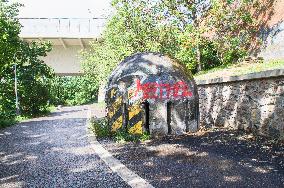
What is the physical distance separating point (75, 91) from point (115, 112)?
37510 mm

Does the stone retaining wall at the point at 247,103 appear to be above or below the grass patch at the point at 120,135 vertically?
above

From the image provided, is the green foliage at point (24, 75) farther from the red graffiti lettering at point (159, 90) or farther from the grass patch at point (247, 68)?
the red graffiti lettering at point (159, 90)

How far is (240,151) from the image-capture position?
670cm

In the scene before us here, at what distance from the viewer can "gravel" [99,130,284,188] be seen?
486cm

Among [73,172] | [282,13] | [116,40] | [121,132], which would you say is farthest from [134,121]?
[116,40]

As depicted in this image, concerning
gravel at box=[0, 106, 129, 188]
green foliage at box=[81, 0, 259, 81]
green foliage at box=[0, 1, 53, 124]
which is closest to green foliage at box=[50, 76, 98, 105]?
green foliage at box=[0, 1, 53, 124]

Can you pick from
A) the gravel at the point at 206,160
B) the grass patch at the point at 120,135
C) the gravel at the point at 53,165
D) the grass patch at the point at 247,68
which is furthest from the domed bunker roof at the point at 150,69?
the grass patch at the point at 247,68

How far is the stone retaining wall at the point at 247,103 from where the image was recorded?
7480 millimetres

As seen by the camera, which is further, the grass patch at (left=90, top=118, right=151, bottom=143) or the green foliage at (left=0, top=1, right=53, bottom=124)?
the green foliage at (left=0, top=1, right=53, bottom=124)

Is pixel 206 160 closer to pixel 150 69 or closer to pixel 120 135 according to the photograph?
pixel 120 135

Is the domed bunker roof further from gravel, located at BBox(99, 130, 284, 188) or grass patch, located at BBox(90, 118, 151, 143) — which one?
gravel, located at BBox(99, 130, 284, 188)

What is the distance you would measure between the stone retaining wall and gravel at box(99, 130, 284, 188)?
444mm

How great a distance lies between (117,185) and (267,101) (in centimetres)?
439

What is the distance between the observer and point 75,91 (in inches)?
1810
